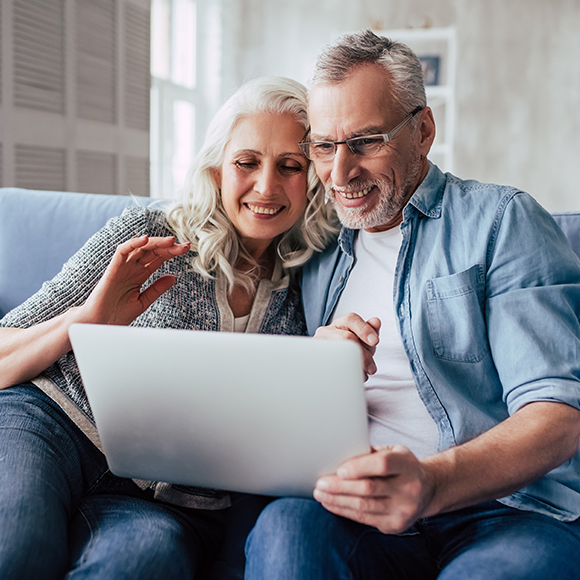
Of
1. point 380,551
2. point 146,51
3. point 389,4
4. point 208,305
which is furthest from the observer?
point 389,4

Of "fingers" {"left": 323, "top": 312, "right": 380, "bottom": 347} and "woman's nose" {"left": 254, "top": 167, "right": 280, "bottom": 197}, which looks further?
"woman's nose" {"left": 254, "top": 167, "right": 280, "bottom": 197}

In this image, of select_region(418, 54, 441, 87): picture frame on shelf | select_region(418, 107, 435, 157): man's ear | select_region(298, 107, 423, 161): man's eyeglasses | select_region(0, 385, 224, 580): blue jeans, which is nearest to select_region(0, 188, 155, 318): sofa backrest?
select_region(0, 385, 224, 580): blue jeans

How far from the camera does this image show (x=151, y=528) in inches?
39.7

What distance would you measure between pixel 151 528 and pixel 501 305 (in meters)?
0.70

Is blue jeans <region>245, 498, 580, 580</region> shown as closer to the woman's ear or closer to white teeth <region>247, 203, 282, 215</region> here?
white teeth <region>247, 203, 282, 215</region>

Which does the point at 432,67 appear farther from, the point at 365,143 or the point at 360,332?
the point at 360,332

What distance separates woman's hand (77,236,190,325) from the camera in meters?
1.15

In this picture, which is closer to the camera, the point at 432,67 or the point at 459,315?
the point at 459,315

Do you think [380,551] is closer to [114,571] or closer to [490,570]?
[490,570]

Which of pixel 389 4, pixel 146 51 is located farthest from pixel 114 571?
pixel 389 4

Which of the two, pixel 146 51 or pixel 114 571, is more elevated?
pixel 146 51

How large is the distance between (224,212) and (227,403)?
78 centimetres

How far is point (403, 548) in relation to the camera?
101cm

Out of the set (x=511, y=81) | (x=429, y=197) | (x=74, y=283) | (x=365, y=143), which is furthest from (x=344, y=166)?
(x=511, y=81)
